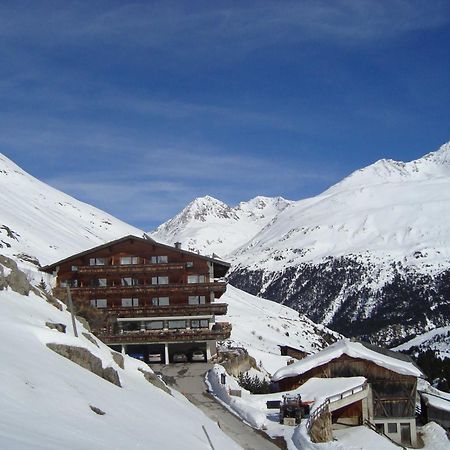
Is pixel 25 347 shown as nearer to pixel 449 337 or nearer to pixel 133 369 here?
pixel 133 369

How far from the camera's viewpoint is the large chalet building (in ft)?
192

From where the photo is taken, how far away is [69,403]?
1758cm

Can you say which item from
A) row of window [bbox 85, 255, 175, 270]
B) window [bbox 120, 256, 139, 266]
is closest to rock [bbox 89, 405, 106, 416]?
row of window [bbox 85, 255, 175, 270]

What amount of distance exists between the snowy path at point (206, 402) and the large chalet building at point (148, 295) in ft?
13.1

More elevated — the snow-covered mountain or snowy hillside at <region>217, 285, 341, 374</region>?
snowy hillside at <region>217, 285, 341, 374</region>

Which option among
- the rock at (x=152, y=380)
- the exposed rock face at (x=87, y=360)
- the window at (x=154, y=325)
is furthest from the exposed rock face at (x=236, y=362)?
the exposed rock face at (x=87, y=360)

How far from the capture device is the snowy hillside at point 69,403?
562 inches

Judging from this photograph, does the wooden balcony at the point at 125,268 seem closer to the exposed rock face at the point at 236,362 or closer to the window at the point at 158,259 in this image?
the window at the point at 158,259

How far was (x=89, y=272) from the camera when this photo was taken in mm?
63219

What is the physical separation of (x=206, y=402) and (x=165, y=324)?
23424mm

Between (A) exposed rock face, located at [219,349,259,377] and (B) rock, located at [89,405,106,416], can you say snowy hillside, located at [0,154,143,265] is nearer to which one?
(A) exposed rock face, located at [219,349,259,377]

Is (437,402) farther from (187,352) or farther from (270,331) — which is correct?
(270,331)

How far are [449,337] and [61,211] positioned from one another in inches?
3955

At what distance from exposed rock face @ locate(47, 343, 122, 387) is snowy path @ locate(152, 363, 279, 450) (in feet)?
22.0
